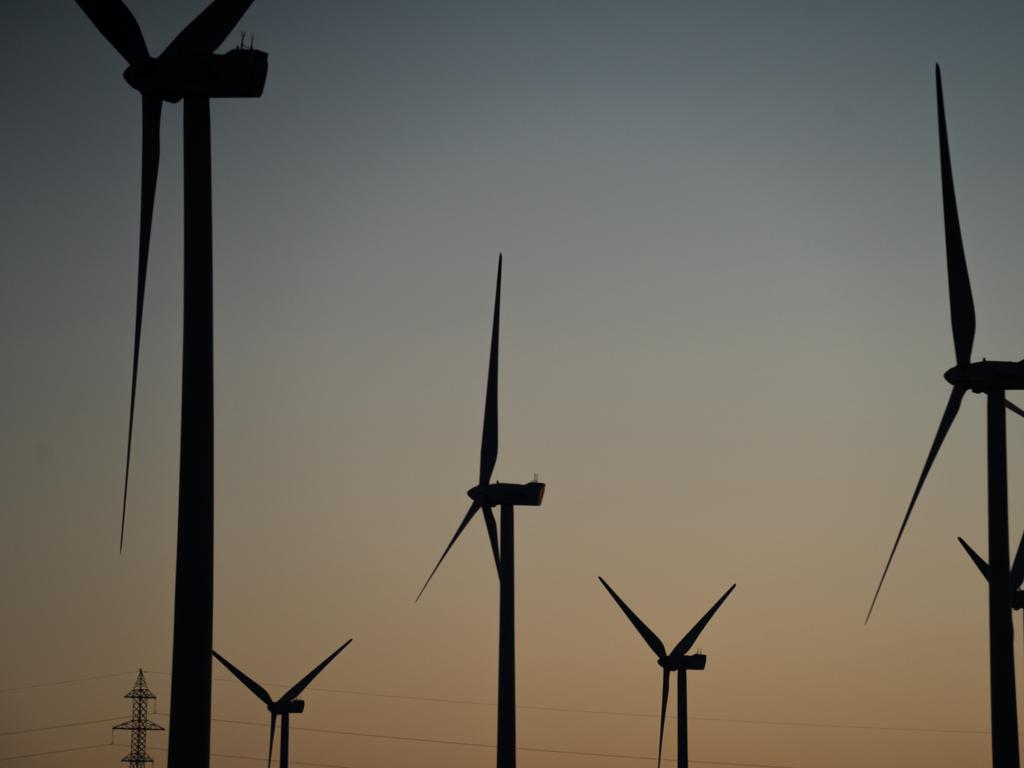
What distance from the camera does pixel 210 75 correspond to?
43.0 m

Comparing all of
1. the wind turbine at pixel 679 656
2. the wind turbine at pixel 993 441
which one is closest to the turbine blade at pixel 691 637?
the wind turbine at pixel 679 656

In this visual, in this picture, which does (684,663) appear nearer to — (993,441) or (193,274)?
(993,441)

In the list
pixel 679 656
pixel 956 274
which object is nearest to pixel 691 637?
pixel 679 656

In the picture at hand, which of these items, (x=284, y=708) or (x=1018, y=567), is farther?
(x=284, y=708)

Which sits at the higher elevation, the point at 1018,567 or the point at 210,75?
the point at 210,75

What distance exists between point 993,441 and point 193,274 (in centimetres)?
3478

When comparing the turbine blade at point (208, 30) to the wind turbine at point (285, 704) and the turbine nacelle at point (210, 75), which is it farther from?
the wind turbine at point (285, 704)

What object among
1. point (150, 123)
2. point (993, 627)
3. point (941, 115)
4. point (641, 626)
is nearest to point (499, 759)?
point (641, 626)

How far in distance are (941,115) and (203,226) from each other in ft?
118

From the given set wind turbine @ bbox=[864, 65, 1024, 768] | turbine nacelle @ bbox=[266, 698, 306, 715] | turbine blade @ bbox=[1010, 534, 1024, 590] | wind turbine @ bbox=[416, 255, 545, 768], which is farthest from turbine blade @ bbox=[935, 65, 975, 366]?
turbine nacelle @ bbox=[266, 698, 306, 715]

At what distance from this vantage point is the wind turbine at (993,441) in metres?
57.8

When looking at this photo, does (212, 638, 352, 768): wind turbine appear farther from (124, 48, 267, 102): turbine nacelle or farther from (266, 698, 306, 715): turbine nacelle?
(124, 48, 267, 102): turbine nacelle

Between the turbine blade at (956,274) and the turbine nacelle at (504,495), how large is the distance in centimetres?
3429

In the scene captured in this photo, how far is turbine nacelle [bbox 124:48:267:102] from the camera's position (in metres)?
42.8
